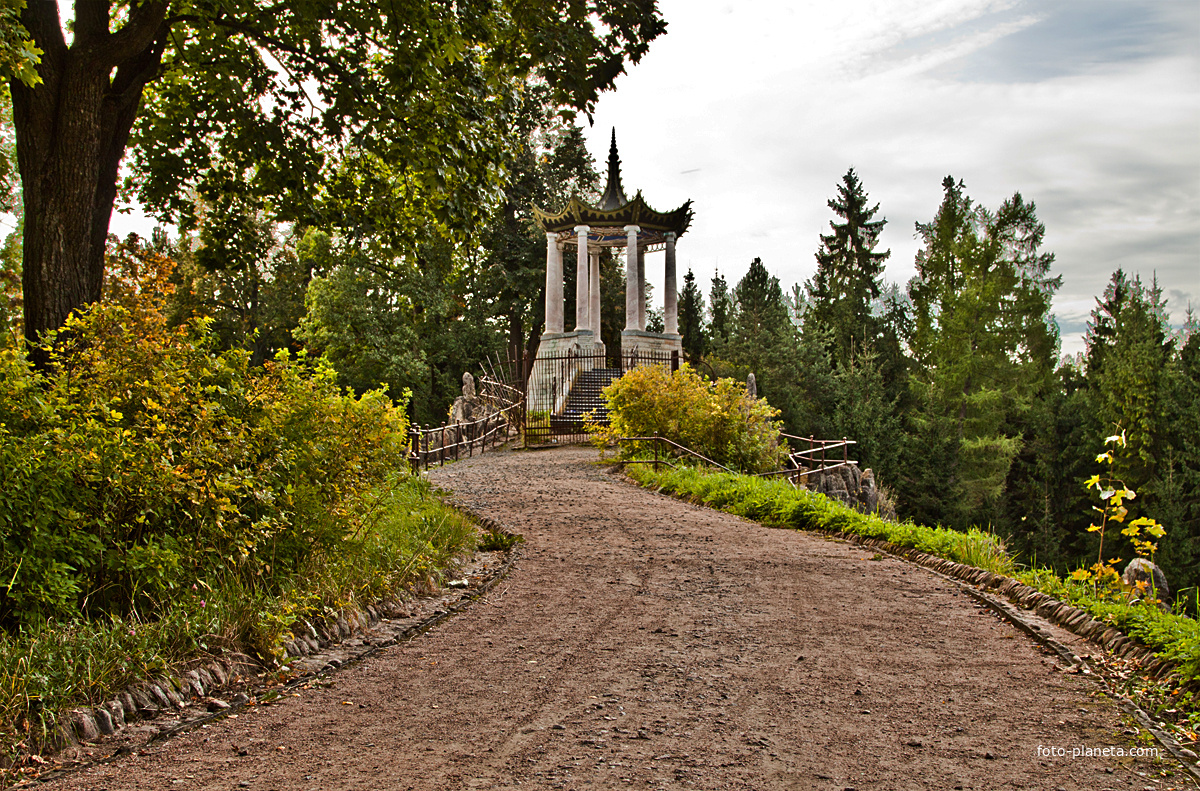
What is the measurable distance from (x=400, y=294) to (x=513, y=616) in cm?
3071

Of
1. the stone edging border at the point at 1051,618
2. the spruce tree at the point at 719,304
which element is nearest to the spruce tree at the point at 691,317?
Answer: the spruce tree at the point at 719,304

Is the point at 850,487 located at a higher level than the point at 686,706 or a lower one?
lower

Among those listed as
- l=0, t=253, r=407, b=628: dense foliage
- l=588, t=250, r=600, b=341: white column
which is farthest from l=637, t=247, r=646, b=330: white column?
l=0, t=253, r=407, b=628: dense foliage

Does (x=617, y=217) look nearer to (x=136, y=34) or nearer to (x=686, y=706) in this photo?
(x=136, y=34)

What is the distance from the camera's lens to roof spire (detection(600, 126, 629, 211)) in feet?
97.6

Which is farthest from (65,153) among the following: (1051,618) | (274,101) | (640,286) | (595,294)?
(595,294)

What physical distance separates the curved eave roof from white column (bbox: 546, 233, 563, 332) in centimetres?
62

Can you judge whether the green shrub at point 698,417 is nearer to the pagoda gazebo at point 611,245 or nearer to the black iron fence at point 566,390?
the black iron fence at point 566,390

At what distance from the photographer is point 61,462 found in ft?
13.1

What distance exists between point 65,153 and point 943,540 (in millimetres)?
8341

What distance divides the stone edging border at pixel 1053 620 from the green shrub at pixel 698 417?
23.4 ft

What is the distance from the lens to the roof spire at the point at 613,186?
29759 millimetres

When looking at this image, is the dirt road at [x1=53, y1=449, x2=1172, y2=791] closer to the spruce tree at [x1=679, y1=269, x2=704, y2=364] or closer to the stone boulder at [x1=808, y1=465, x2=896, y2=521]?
the stone boulder at [x1=808, y1=465, x2=896, y2=521]

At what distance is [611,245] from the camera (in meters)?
30.5
